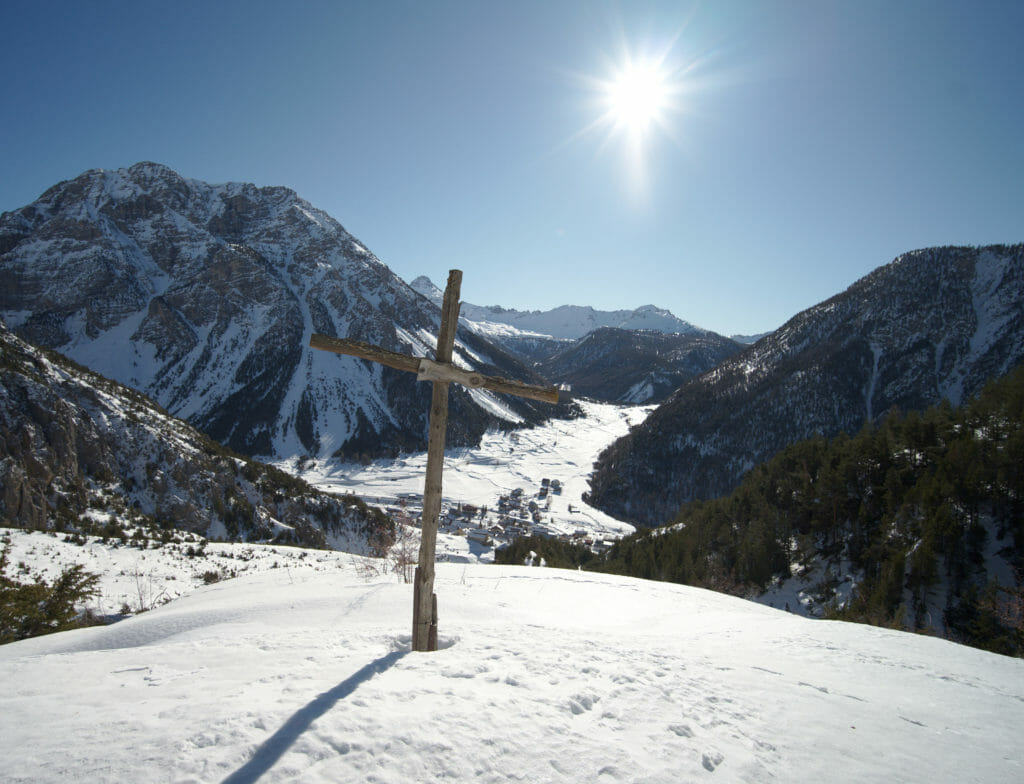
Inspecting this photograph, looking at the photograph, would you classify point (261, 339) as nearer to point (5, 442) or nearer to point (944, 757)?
point (5, 442)

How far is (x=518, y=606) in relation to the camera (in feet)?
32.1

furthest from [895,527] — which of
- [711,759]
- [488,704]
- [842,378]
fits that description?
[842,378]

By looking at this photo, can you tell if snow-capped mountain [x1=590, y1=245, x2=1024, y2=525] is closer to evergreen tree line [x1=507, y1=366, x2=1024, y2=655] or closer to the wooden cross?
evergreen tree line [x1=507, y1=366, x2=1024, y2=655]

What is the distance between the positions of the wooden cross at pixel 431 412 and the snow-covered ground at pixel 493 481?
1978 inches

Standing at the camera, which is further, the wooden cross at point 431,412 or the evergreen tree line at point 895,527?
the evergreen tree line at point 895,527

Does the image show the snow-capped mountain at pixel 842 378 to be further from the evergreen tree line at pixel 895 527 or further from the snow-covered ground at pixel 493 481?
the evergreen tree line at pixel 895 527

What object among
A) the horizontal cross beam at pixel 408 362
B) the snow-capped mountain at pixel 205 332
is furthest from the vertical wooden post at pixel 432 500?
the snow-capped mountain at pixel 205 332

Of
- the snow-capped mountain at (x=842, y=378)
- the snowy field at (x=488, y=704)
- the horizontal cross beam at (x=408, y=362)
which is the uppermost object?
the snow-capped mountain at (x=842, y=378)

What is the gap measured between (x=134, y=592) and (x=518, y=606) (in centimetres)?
1917

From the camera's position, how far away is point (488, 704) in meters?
4.46

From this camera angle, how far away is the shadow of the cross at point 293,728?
3161 mm

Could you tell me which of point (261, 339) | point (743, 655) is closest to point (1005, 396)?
point (743, 655)

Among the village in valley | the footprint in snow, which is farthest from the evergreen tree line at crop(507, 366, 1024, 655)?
the village in valley

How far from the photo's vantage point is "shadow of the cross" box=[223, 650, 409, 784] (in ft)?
10.4
